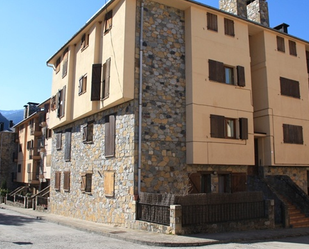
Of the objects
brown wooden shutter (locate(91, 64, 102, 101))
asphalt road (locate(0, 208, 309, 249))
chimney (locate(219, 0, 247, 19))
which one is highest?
chimney (locate(219, 0, 247, 19))

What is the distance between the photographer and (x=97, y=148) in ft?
63.2

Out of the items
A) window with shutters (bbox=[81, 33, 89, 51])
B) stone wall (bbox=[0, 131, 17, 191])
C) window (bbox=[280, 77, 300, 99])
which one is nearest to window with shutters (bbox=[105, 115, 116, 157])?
window with shutters (bbox=[81, 33, 89, 51])

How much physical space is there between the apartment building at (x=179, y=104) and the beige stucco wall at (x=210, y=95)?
0.18 ft

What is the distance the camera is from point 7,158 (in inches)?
2108

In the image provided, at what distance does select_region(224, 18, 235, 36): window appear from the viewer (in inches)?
729

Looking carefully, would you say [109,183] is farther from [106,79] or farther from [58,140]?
[58,140]

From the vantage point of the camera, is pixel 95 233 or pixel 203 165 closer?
pixel 95 233

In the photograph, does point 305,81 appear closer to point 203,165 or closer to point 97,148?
point 203,165

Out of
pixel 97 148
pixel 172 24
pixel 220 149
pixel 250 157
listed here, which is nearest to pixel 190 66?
pixel 172 24

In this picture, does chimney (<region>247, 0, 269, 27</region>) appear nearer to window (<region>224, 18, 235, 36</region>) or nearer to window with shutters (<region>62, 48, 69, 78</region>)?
window (<region>224, 18, 235, 36</region>)

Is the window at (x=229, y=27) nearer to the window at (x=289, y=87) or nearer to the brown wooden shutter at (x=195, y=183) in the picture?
the window at (x=289, y=87)

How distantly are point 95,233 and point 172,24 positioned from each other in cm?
1089

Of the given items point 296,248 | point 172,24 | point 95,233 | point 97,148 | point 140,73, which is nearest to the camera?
point 296,248

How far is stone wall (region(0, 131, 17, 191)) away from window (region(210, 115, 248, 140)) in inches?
1730
